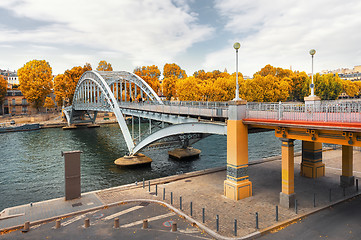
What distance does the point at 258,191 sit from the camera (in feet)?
71.8

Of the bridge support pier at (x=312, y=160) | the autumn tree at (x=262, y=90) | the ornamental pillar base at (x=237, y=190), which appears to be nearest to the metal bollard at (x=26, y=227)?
the ornamental pillar base at (x=237, y=190)

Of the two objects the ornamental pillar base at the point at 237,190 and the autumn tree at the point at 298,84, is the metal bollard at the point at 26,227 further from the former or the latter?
the autumn tree at the point at 298,84

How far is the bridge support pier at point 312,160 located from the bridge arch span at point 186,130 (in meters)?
9.14

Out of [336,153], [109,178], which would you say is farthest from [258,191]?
[336,153]

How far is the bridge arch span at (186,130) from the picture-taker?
2223 centimetres

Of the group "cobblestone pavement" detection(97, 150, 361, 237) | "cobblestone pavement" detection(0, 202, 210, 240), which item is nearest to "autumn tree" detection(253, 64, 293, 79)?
"cobblestone pavement" detection(97, 150, 361, 237)

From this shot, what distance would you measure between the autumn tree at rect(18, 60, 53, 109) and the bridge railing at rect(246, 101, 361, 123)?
92740 millimetres

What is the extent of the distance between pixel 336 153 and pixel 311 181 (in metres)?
16.1

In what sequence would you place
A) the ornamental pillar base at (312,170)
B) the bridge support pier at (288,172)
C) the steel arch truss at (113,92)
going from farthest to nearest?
Answer: the steel arch truss at (113,92)
the ornamental pillar base at (312,170)
the bridge support pier at (288,172)

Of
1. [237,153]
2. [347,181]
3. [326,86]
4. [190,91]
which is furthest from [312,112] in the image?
[326,86]

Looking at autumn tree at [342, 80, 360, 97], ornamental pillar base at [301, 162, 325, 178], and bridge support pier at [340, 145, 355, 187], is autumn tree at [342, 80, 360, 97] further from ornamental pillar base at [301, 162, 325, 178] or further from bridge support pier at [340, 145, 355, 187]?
bridge support pier at [340, 145, 355, 187]

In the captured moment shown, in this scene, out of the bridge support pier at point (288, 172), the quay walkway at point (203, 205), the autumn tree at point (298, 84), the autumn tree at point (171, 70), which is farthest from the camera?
the autumn tree at point (171, 70)

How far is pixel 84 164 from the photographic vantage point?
134 ft

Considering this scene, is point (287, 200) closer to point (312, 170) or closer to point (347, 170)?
point (347, 170)
